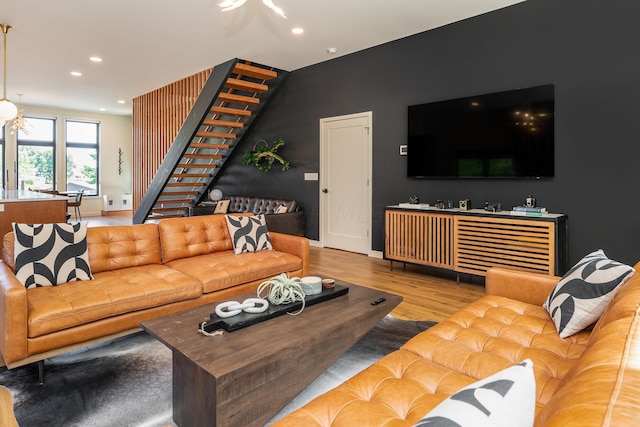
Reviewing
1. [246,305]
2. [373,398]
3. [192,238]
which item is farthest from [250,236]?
[373,398]

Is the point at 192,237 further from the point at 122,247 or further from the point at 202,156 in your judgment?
the point at 202,156

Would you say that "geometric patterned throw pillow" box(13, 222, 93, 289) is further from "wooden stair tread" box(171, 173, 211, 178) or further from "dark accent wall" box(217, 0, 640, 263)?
"wooden stair tread" box(171, 173, 211, 178)

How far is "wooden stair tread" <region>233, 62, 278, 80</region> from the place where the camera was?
6.04m

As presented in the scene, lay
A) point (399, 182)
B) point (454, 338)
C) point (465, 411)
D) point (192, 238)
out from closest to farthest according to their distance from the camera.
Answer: point (465, 411)
point (454, 338)
point (192, 238)
point (399, 182)

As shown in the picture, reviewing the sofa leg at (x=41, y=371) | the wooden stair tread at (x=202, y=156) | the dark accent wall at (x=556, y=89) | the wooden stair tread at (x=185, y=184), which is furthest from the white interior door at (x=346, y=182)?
the sofa leg at (x=41, y=371)

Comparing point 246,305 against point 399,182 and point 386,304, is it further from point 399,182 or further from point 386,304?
point 399,182

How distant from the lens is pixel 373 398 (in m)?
1.30

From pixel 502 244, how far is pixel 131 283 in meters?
3.35

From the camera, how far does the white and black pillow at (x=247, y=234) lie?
11.7 ft

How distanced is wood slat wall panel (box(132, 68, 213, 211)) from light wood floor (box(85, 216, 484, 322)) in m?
3.67

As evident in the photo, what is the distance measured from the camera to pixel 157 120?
8000 mm

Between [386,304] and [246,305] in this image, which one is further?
Answer: [386,304]

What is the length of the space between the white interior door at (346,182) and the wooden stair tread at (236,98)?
130cm

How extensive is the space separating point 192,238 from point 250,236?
519 millimetres
